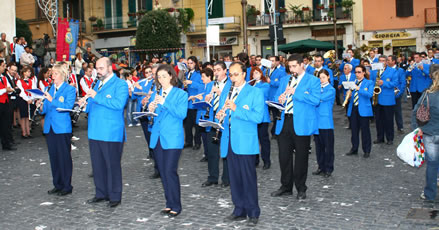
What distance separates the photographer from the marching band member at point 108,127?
7.16 metres

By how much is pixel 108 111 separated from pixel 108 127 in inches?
8.4

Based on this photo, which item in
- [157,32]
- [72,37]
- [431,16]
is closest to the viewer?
[72,37]

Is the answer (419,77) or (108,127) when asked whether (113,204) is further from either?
(419,77)

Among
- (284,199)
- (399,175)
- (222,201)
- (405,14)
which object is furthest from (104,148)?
(405,14)

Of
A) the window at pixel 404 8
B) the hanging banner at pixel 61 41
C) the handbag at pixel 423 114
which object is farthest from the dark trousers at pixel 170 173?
the window at pixel 404 8

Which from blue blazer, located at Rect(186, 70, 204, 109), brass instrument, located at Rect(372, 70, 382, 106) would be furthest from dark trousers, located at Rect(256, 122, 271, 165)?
brass instrument, located at Rect(372, 70, 382, 106)

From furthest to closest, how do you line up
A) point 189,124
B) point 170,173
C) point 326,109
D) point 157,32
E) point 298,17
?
point 298,17
point 157,32
point 189,124
point 326,109
point 170,173

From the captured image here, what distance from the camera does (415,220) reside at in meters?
6.39

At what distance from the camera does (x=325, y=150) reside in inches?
365

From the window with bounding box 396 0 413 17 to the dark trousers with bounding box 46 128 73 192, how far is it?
99.8ft

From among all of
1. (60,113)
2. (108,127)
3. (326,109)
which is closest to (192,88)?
(326,109)

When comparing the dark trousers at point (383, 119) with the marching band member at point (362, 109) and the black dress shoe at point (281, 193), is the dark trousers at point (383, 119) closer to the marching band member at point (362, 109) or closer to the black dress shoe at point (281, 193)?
the marching band member at point (362, 109)

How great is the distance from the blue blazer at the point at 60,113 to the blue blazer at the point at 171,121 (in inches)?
75.3

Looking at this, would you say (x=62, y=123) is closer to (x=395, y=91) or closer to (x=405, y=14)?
(x=395, y=91)
